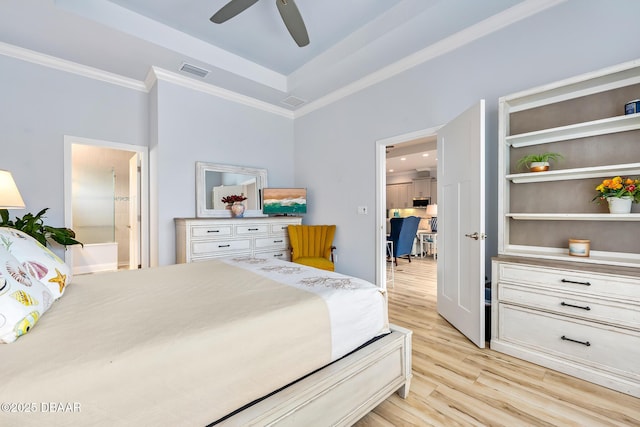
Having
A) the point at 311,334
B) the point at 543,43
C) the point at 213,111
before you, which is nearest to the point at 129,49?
the point at 213,111

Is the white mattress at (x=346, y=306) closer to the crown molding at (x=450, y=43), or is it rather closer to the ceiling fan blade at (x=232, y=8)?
the ceiling fan blade at (x=232, y=8)

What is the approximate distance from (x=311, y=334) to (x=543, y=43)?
2910 millimetres

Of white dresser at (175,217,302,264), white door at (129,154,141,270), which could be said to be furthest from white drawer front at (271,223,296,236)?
white door at (129,154,141,270)

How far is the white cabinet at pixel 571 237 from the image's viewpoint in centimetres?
173

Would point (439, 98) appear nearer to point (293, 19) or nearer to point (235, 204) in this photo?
point (293, 19)

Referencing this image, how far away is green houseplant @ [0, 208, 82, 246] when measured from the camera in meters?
2.57

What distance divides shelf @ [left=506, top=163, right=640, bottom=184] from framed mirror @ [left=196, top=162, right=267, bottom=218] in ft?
10.5

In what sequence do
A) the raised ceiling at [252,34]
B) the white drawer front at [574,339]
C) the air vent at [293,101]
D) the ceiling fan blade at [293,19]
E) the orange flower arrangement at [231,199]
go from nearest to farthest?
the white drawer front at [574,339], the ceiling fan blade at [293,19], the raised ceiling at [252,34], the orange flower arrangement at [231,199], the air vent at [293,101]

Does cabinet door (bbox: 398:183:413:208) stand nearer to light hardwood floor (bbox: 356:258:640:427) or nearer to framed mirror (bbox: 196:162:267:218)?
framed mirror (bbox: 196:162:267:218)

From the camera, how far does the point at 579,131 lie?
2086 millimetres

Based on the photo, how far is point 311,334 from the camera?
1.21 metres

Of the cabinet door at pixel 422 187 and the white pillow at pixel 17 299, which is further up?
the cabinet door at pixel 422 187

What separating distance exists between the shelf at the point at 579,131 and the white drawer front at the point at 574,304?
45.4 inches

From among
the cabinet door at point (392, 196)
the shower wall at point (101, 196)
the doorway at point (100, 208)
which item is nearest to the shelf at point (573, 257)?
the doorway at point (100, 208)
